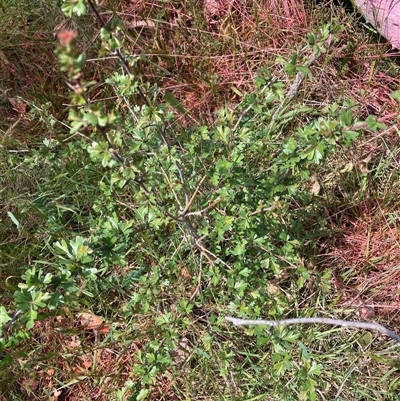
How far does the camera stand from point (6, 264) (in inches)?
87.9

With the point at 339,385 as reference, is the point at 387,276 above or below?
above

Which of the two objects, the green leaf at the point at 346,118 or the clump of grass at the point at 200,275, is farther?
the clump of grass at the point at 200,275

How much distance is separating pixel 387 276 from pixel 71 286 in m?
1.43

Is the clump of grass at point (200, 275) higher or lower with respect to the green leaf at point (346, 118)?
lower

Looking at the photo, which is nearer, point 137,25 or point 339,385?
point 339,385

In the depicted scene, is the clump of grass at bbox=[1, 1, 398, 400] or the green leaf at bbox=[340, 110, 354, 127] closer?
the green leaf at bbox=[340, 110, 354, 127]

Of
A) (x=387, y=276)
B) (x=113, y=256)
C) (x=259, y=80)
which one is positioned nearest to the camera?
(x=113, y=256)

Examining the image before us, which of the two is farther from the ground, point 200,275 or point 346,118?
point 346,118

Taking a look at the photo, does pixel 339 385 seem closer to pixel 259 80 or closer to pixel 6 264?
pixel 259 80

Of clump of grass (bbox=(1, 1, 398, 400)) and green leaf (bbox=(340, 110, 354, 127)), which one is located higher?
green leaf (bbox=(340, 110, 354, 127))

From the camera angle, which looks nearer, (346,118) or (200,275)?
(346,118)

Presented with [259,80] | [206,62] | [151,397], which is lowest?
[151,397]

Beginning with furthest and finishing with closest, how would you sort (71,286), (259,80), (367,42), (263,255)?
(367,42) → (263,255) → (259,80) → (71,286)

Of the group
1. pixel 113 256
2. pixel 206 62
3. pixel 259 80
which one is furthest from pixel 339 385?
pixel 206 62
